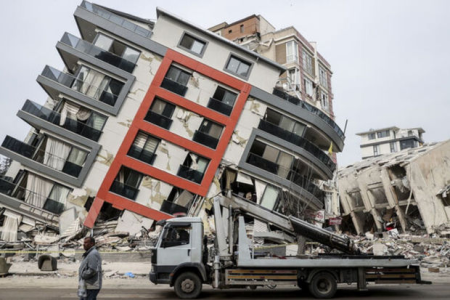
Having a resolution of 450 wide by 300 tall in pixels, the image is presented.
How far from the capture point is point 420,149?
1619 inches

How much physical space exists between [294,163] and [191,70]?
35.3 ft

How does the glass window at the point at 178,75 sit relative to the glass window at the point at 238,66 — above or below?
below

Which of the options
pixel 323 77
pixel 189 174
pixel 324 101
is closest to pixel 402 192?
pixel 324 101

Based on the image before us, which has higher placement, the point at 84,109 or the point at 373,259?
the point at 84,109

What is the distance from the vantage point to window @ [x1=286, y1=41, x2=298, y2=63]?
4085 cm

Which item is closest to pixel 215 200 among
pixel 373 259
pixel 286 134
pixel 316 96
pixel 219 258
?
pixel 219 258

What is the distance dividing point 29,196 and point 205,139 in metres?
12.8

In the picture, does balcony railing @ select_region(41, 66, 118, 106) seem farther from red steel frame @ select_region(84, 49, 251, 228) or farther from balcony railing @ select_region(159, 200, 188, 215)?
balcony railing @ select_region(159, 200, 188, 215)

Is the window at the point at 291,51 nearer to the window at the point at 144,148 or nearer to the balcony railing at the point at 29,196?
the window at the point at 144,148

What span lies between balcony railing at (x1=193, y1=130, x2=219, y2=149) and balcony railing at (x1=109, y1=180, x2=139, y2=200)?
5.81 metres

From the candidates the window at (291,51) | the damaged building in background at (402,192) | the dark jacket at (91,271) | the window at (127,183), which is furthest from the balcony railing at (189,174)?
the damaged building in background at (402,192)

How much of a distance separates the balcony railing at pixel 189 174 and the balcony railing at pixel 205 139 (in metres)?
2.20

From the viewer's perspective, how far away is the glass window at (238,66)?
1128 inches

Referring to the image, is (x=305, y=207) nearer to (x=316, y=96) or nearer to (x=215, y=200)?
(x=215, y=200)
